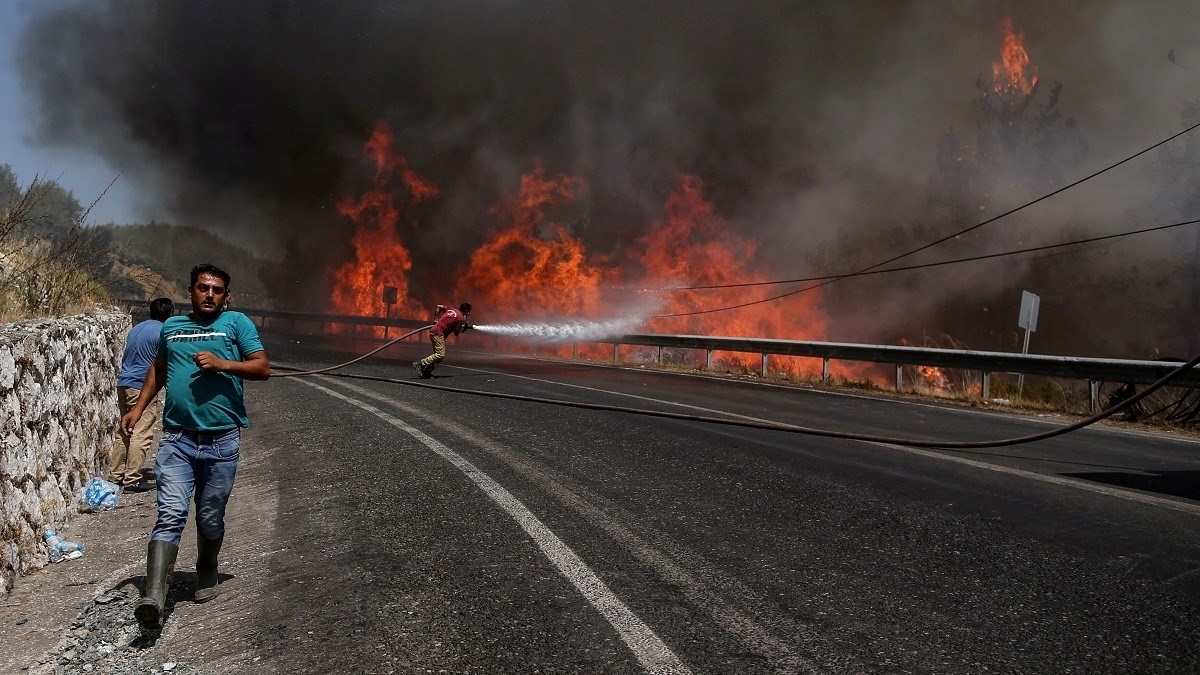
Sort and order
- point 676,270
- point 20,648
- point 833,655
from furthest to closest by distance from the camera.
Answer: point 676,270
point 20,648
point 833,655

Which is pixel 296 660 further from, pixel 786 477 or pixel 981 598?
pixel 786 477

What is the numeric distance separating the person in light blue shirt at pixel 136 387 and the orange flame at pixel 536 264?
2676 cm

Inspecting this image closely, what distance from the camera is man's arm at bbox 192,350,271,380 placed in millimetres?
4161

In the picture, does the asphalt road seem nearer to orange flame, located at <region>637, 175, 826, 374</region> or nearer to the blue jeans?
the blue jeans

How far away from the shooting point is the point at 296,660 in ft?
10.8

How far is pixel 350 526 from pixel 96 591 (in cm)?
141

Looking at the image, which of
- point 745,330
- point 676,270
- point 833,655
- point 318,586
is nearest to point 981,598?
point 833,655

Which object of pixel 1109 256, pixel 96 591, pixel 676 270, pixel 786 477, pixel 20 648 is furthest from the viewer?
pixel 676 270

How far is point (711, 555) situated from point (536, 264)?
107ft

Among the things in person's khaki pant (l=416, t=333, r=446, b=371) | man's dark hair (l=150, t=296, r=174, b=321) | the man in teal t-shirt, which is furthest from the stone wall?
person's khaki pant (l=416, t=333, r=446, b=371)

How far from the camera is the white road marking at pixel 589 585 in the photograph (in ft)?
10.3

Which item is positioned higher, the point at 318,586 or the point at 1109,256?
the point at 1109,256

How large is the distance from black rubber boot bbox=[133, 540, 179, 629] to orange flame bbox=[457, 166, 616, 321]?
29.9 metres

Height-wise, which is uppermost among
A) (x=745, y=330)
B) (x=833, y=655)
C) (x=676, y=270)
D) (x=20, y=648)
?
(x=676, y=270)
